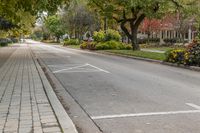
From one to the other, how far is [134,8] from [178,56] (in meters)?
16.5

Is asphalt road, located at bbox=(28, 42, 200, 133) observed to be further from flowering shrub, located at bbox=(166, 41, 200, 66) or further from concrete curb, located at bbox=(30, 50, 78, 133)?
flowering shrub, located at bbox=(166, 41, 200, 66)

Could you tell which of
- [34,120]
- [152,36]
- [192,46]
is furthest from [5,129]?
[152,36]

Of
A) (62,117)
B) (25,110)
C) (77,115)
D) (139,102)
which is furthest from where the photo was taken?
(139,102)

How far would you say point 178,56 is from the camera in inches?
882

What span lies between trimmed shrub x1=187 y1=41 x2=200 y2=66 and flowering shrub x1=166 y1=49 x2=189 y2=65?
240mm

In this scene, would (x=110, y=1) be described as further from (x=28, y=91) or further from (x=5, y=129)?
(x=5, y=129)

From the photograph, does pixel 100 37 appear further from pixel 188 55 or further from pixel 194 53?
pixel 194 53

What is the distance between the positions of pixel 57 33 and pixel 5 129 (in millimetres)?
105006

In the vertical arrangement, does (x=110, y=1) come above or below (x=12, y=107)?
above

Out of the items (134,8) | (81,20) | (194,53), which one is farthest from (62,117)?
(81,20)

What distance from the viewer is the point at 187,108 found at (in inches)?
356

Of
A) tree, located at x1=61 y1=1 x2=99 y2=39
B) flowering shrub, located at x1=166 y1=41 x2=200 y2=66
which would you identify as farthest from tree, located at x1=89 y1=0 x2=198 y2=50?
tree, located at x1=61 y1=1 x2=99 y2=39

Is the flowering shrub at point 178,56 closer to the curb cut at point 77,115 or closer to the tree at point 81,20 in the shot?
the curb cut at point 77,115

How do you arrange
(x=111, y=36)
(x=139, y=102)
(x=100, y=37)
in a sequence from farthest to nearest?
(x=100, y=37) < (x=111, y=36) < (x=139, y=102)
